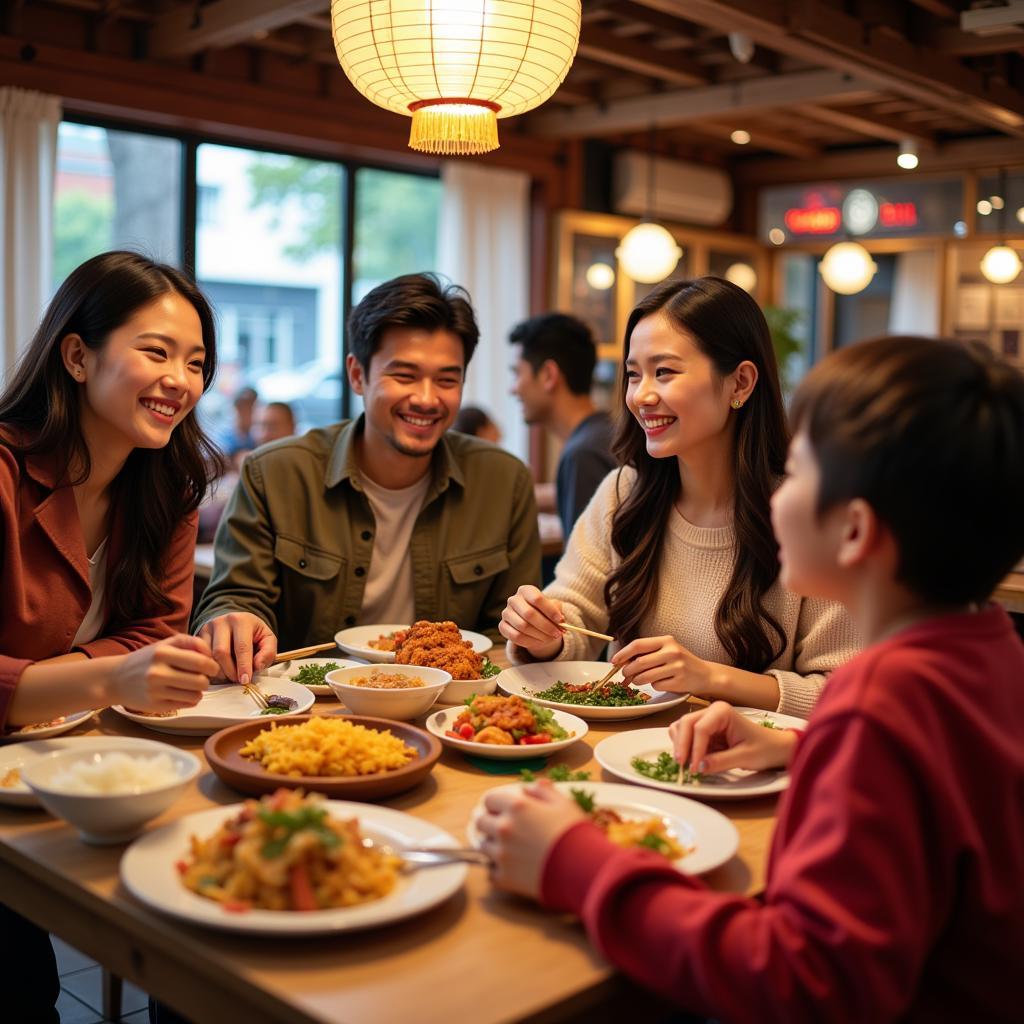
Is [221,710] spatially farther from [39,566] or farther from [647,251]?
[647,251]

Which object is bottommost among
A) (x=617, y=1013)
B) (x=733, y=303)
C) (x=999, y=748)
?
(x=617, y=1013)

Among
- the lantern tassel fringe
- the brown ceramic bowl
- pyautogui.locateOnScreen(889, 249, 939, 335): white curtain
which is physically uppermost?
pyautogui.locateOnScreen(889, 249, 939, 335): white curtain

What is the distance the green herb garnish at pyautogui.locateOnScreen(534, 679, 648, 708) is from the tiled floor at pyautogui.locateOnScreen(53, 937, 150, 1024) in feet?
4.42

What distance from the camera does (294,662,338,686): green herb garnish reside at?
2.10 metres

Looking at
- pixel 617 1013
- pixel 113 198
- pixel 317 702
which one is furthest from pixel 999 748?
pixel 113 198

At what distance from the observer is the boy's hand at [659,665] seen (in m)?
1.91

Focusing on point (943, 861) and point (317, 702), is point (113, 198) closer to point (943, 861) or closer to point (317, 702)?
point (317, 702)

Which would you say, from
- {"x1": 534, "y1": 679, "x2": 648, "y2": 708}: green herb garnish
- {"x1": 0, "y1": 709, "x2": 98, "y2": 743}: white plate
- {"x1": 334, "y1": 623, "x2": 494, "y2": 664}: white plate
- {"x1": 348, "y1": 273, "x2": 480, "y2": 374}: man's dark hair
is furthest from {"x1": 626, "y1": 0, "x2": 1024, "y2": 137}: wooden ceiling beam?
{"x1": 0, "y1": 709, "x2": 98, "y2": 743}: white plate

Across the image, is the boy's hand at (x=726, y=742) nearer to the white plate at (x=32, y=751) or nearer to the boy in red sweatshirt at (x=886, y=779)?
the boy in red sweatshirt at (x=886, y=779)

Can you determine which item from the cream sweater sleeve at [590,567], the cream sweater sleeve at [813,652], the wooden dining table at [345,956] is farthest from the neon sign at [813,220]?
the wooden dining table at [345,956]

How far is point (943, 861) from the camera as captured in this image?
1058 millimetres

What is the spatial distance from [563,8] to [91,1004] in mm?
2430

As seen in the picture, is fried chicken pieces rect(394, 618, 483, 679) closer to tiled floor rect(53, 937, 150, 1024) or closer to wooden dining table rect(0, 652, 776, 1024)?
wooden dining table rect(0, 652, 776, 1024)

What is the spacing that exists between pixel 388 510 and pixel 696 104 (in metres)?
4.67
